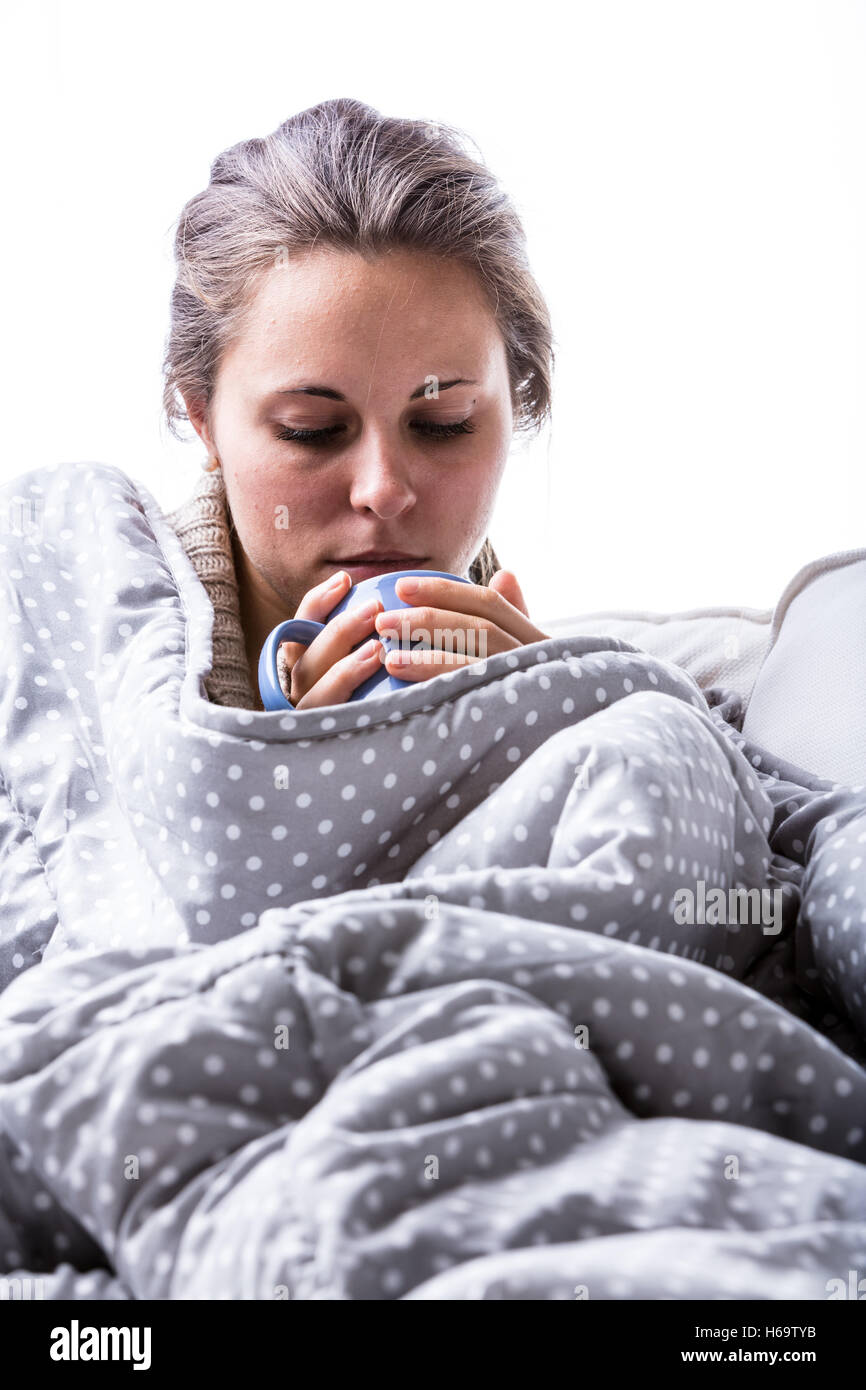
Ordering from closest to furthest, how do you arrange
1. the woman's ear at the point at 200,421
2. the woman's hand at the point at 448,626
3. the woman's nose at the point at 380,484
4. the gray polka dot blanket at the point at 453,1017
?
1. the gray polka dot blanket at the point at 453,1017
2. the woman's hand at the point at 448,626
3. the woman's nose at the point at 380,484
4. the woman's ear at the point at 200,421

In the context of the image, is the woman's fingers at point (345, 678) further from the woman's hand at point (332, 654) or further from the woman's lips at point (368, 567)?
the woman's lips at point (368, 567)

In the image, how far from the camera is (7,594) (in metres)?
1.04

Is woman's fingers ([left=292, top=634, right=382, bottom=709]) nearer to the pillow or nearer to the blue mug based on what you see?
the blue mug

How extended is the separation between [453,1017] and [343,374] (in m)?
0.66

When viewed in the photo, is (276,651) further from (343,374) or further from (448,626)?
(343,374)

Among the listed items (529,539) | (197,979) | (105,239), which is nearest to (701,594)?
(529,539)

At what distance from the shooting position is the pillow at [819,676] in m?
1.01

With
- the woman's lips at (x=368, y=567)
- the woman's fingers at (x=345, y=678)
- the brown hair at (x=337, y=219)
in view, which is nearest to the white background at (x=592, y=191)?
the brown hair at (x=337, y=219)

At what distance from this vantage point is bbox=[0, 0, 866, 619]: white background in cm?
162

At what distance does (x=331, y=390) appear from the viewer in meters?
0.96

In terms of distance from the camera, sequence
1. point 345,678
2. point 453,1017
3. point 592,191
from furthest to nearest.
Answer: point 592,191 → point 345,678 → point 453,1017

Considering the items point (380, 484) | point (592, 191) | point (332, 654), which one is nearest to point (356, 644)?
point (332, 654)

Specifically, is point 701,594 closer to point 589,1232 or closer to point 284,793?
point 284,793

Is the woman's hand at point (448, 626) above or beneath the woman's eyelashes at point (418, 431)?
beneath
